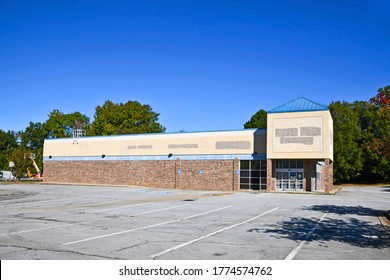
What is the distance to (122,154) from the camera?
46625 millimetres

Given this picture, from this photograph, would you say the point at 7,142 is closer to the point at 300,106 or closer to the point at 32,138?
the point at 32,138

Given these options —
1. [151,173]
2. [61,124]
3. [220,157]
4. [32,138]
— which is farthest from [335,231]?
[32,138]

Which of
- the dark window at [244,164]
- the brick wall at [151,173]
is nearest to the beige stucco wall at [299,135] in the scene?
the dark window at [244,164]

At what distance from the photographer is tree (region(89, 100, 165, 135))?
78.2 m

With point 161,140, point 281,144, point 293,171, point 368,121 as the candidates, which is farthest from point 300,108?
point 368,121

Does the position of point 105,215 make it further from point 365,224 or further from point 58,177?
point 58,177

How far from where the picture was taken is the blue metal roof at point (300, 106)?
35.5 m

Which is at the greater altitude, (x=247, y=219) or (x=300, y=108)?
(x=300, y=108)

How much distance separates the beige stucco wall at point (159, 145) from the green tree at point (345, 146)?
25.0m

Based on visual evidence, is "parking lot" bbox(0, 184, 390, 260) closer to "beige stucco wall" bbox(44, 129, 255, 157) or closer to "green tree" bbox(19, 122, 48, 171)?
"beige stucco wall" bbox(44, 129, 255, 157)

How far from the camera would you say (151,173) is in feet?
145

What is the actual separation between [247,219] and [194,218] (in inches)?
83.1

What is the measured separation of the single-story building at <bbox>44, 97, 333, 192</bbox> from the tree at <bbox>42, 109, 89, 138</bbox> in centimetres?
4008

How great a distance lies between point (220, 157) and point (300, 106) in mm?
9637
